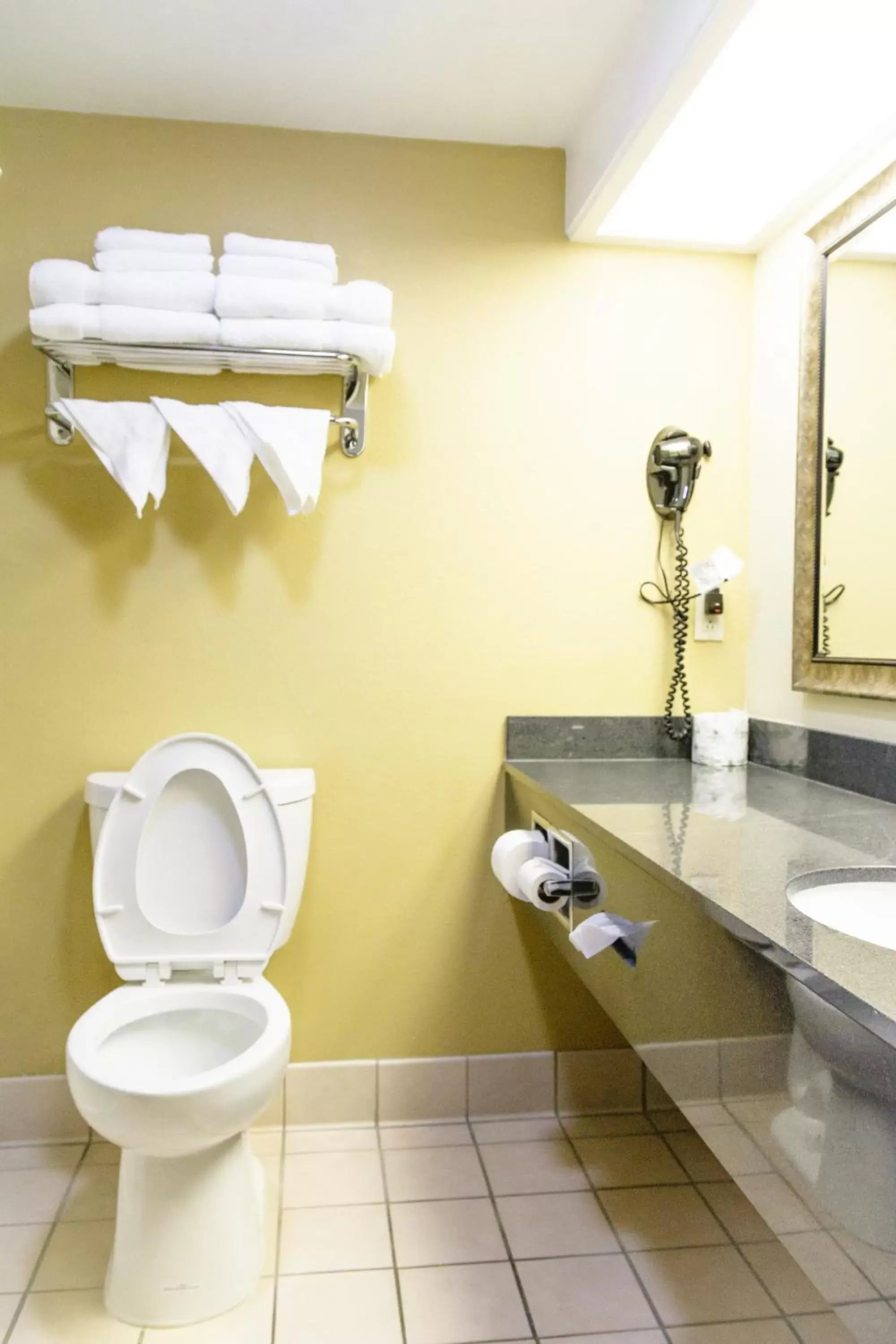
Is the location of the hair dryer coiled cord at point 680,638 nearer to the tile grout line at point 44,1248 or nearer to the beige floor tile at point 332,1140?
the beige floor tile at point 332,1140

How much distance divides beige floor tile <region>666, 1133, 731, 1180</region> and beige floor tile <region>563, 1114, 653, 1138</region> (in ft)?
0.23

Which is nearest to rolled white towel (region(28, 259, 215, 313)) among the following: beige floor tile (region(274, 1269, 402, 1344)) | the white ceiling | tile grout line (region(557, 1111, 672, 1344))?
the white ceiling

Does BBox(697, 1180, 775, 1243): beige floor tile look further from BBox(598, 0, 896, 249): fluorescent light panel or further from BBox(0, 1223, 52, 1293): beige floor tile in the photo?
BBox(598, 0, 896, 249): fluorescent light panel

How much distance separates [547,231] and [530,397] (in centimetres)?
38

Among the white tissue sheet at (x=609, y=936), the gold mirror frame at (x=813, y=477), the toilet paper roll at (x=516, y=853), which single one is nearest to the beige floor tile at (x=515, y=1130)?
the toilet paper roll at (x=516, y=853)

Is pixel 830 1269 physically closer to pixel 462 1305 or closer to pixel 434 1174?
pixel 462 1305

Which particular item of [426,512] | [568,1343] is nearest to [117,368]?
[426,512]

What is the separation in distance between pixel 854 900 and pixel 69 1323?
1.41 metres

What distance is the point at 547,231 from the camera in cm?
223

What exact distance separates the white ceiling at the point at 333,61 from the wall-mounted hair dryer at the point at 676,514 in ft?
2.41

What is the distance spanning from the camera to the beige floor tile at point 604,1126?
219 cm

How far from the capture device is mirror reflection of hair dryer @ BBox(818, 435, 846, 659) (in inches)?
74.8

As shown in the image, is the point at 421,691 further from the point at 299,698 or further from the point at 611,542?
the point at 611,542

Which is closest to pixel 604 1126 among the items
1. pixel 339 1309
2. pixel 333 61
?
pixel 339 1309
